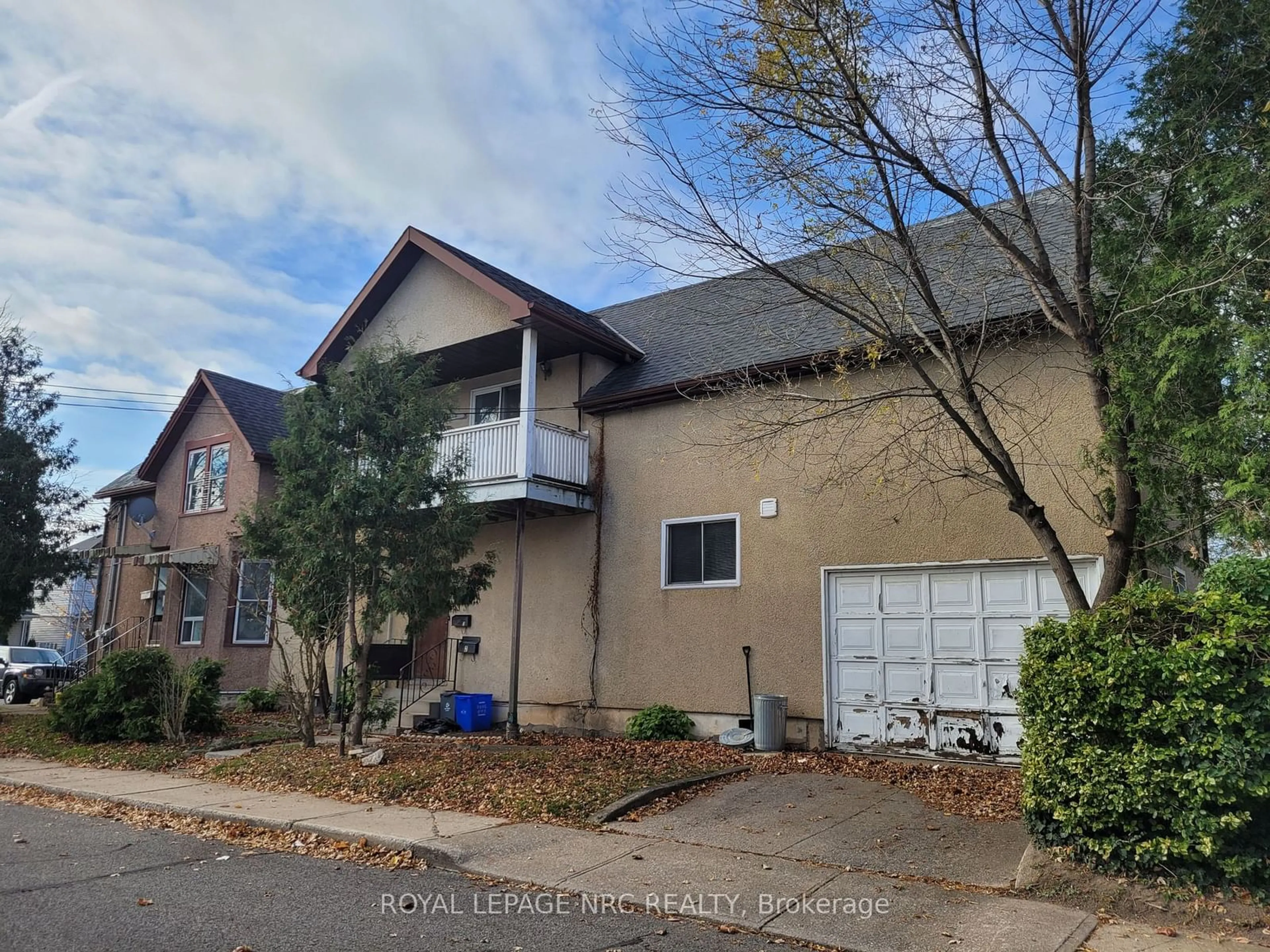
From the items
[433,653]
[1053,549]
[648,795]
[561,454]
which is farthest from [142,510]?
[1053,549]

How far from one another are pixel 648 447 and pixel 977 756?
20.8 ft

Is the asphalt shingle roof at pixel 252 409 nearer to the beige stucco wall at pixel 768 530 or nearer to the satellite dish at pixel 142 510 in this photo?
the satellite dish at pixel 142 510

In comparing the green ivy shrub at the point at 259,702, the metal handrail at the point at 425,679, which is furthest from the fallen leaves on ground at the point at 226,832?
the green ivy shrub at the point at 259,702

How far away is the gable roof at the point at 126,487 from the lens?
2262 cm

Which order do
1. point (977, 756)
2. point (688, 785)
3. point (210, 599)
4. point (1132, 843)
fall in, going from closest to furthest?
point (1132, 843), point (688, 785), point (977, 756), point (210, 599)

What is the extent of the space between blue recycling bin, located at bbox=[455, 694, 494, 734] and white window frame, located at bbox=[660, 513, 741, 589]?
351 cm

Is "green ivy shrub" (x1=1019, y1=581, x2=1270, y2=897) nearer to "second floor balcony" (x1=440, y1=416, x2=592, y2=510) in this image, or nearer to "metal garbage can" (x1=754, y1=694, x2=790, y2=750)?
"metal garbage can" (x1=754, y1=694, x2=790, y2=750)

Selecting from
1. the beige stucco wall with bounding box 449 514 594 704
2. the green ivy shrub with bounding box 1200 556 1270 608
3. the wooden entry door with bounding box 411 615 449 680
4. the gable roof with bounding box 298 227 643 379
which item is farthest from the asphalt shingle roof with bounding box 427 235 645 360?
the green ivy shrub with bounding box 1200 556 1270 608

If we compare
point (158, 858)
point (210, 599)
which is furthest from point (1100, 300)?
point (210, 599)

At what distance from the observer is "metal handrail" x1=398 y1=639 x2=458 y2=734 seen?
47.7ft

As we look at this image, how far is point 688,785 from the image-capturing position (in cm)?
885

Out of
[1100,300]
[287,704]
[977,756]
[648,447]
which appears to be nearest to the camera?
[1100,300]

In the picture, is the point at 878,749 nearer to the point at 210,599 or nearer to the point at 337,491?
the point at 337,491

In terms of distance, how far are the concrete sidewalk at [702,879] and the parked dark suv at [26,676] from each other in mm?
15970
